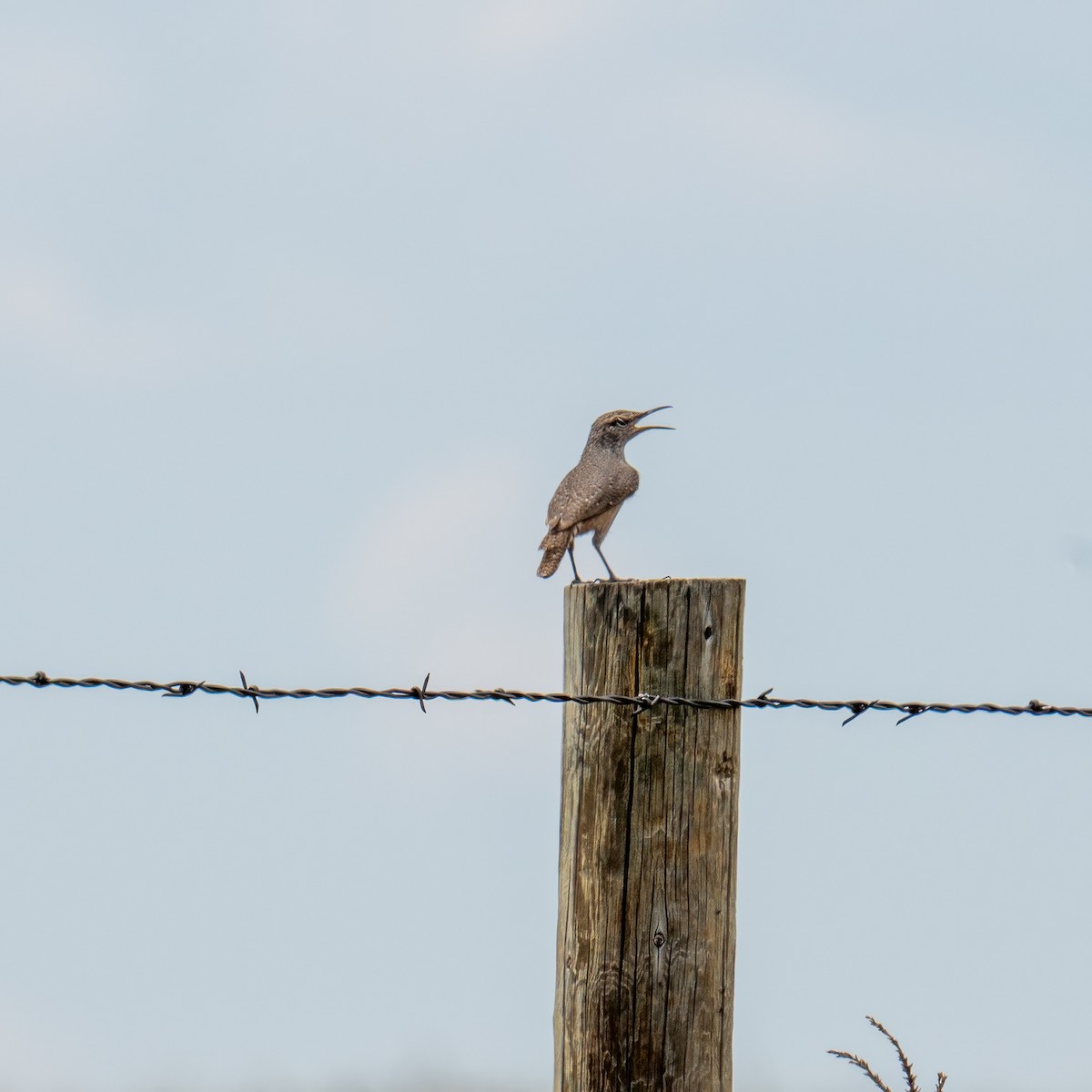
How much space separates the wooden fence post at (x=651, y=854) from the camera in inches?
151

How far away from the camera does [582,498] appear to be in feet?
27.1

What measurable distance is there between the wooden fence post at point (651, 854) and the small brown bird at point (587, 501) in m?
3.82

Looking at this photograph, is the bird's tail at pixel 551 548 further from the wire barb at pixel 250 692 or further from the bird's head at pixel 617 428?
the wire barb at pixel 250 692

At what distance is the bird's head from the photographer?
30.6 ft

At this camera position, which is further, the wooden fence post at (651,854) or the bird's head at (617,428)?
the bird's head at (617,428)

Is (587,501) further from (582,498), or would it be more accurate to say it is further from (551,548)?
(551,548)

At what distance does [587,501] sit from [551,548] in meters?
0.40

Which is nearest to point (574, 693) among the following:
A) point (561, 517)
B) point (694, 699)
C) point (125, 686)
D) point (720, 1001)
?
point (694, 699)

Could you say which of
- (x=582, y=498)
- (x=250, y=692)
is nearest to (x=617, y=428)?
(x=582, y=498)

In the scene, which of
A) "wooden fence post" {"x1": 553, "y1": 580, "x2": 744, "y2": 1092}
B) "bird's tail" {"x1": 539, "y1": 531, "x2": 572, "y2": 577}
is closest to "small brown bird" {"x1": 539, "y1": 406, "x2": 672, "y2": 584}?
"bird's tail" {"x1": 539, "y1": 531, "x2": 572, "y2": 577}

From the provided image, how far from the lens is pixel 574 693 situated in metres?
4.02

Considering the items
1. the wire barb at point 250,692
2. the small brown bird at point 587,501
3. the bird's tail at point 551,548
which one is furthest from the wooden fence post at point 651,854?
the bird's tail at point 551,548

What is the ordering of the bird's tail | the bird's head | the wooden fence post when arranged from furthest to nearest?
the bird's head
the bird's tail
the wooden fence post

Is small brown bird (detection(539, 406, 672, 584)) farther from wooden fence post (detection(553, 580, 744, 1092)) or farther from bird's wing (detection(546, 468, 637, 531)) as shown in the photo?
wooden fence post (detection(553, 580, 744, 1092))
